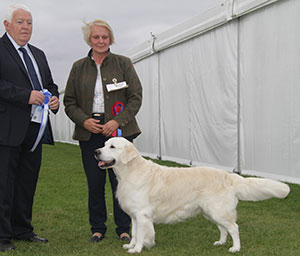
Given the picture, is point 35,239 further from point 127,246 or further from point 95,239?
point 127,246

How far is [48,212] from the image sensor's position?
5555mm

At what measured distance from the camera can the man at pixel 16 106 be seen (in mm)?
3742

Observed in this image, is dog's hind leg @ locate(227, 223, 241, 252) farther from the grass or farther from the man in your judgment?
the man

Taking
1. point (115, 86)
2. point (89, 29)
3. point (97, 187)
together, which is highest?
point (89, 29)

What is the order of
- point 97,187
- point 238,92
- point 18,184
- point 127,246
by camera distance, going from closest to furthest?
point 127,246
point 18,184
point 97,187
point 238,92

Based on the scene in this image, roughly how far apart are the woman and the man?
0.29 m

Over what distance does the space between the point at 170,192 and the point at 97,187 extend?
0.81 meters

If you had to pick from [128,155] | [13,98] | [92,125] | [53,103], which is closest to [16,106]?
[13,98]

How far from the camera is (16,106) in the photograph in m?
3.79

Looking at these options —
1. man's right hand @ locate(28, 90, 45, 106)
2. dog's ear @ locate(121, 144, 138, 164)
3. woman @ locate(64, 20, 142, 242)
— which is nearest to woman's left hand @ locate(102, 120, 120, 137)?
woman @ locate(64, 20, 142, 242)

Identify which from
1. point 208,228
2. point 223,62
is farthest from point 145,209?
point 223,62

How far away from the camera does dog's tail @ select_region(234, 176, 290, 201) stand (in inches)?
145

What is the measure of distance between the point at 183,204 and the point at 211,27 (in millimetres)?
5830

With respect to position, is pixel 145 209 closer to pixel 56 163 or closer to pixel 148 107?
pixel 56 163
